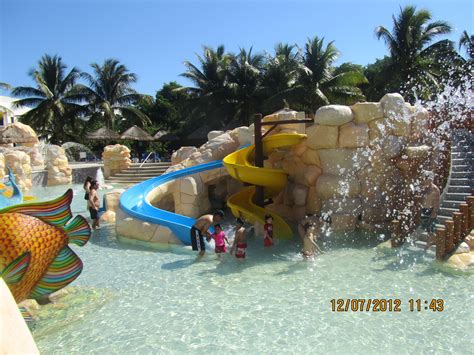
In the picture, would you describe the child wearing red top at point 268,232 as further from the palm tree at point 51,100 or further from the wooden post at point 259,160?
the palm tree at point 51,100

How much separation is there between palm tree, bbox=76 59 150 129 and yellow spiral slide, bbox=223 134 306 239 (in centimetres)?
2127

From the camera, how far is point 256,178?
7426mm

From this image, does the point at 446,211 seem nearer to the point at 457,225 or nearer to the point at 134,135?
the point at 457,225

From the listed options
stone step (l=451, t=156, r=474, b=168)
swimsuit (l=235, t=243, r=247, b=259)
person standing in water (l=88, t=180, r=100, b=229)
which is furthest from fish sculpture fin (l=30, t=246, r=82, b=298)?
stone step (l=451, t=156, r=474, b=168)

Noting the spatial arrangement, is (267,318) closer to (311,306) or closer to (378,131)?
(311,306)

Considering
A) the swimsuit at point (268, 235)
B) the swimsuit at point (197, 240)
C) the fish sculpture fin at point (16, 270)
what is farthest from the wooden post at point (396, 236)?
the fish sculpture fin at point (16, 270)

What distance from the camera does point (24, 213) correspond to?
3.89 meters

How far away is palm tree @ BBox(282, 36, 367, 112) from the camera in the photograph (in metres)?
21.6

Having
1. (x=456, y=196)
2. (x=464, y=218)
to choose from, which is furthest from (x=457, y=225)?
(x=456, y=196)

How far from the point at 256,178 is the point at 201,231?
5.30ft

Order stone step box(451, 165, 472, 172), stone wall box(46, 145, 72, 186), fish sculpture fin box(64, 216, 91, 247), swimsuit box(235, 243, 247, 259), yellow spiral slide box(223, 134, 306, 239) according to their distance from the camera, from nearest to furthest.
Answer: fish sculpture fin box(64, 216, 91, 247) → swimsuit box(235, 243, 247, 259) → stone step box(451, 165, 472, 172) → yellow spiral slide box(223, 134, 306, 239) → stone wall box(46, 145, 72, 186)

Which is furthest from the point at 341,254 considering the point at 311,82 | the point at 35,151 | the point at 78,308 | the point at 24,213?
the point at 35,151

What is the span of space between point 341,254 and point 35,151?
19602 mm

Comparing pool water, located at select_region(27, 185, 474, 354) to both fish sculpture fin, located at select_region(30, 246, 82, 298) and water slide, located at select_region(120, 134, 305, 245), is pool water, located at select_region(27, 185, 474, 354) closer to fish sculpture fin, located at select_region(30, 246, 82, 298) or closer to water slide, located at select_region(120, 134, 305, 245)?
fish sculpture fin, located at select_region(30, 246, 82, 298)
